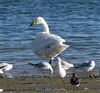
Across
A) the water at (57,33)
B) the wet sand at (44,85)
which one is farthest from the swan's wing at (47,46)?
the water at (57,33)

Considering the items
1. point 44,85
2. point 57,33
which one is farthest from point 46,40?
point 57,33

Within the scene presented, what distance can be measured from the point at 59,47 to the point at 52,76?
975 millimetres

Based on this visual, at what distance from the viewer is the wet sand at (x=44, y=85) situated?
46.2ft

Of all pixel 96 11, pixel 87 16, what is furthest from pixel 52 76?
pixel 96 11

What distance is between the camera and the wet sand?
14080 mm

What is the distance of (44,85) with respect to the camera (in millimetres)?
15227

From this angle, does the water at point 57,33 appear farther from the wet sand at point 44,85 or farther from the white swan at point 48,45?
the wet sand at point 44,85

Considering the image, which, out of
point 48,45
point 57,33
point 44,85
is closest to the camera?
point 44,85

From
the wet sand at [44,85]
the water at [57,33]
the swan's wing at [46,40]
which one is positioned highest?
the swan's wing at [46,40]

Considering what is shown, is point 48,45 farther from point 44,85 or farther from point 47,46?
point 44,85

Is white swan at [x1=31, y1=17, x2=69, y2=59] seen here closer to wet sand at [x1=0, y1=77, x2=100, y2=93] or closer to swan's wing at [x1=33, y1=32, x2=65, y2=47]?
swan's wing at [x1=33, y1=32, x2=65, y2=47]

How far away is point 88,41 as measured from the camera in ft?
85.0

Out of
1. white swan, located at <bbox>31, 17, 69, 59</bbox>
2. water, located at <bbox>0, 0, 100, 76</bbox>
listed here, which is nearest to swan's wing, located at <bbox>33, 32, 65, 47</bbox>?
white swan, located at <bbox>31, 17, 69, 59</bbox>

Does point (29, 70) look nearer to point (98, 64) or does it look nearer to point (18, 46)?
point (98, 64)
